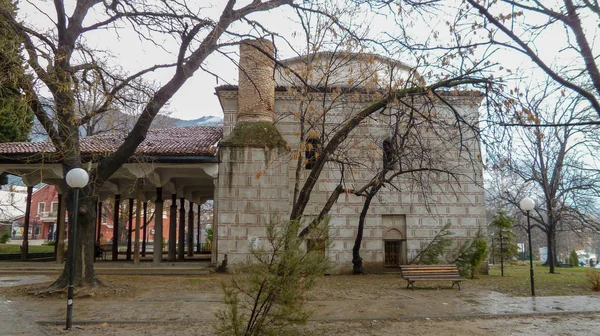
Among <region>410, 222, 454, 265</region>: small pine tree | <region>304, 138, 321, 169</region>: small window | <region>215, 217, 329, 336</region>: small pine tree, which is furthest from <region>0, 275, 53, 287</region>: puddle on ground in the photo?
<region>410, 222, 454, 265</region>: small pine tree

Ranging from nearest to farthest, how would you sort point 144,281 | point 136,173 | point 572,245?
point 144,281 → point 136,173 → point 572,245

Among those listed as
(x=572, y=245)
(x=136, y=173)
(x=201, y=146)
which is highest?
(x=201, y=146)

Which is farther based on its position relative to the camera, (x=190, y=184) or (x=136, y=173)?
(x=190, y=184)

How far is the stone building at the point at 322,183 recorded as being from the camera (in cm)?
1561

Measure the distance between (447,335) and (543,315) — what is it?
2997 mm

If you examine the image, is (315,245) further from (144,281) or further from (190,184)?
(190,184)

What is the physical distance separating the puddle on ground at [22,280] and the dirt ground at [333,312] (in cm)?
151

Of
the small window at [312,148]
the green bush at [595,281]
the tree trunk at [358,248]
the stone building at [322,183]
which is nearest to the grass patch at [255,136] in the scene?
the stone building at [322,183]

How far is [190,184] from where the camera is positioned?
70.9 ft

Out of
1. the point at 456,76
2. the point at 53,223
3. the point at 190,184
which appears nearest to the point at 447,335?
the point at 456,76

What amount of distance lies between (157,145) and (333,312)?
32.3 ft

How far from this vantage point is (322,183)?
16.9 meters

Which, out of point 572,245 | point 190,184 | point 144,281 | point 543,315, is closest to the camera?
point 543,315

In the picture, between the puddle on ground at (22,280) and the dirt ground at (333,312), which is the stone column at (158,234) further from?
the dirt ground at (333,312)
